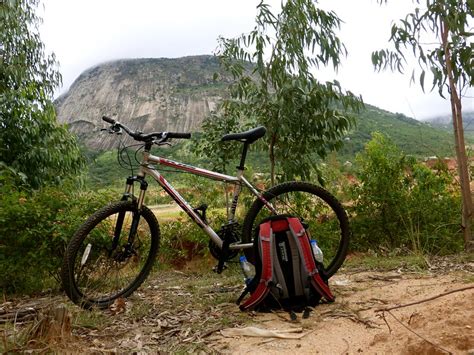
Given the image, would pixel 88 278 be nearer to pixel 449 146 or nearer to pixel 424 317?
pixel 424 317

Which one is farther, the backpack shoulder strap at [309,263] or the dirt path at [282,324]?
the backpack shoulder strap at [309,263]

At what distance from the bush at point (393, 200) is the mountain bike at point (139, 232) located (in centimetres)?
254

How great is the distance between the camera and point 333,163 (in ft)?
22.5

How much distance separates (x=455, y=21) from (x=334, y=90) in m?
1.63

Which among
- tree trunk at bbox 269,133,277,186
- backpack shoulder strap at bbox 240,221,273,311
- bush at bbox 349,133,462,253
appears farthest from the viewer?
bush at bbox 349,133,462,253

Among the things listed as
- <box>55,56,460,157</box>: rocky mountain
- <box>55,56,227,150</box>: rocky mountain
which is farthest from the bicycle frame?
<box>55,56,460,157</box>: rocky mountain

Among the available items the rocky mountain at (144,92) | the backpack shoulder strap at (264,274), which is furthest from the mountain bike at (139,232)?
the rocky mountain at (144,92)

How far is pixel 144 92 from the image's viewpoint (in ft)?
335

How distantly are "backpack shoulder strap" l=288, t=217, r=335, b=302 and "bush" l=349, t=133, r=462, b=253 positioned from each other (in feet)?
10.1

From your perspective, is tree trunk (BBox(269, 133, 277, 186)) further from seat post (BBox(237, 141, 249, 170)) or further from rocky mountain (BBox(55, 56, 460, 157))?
rocky mountain (BBox(55, 56, 460, 157))

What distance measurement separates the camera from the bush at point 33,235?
3801 millimetres

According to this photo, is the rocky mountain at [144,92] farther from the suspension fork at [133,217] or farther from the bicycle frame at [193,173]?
the suspension fork at [133,217]

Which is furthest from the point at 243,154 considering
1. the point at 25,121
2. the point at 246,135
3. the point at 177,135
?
the point at 25,121

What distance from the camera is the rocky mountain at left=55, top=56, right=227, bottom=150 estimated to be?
268 feet
